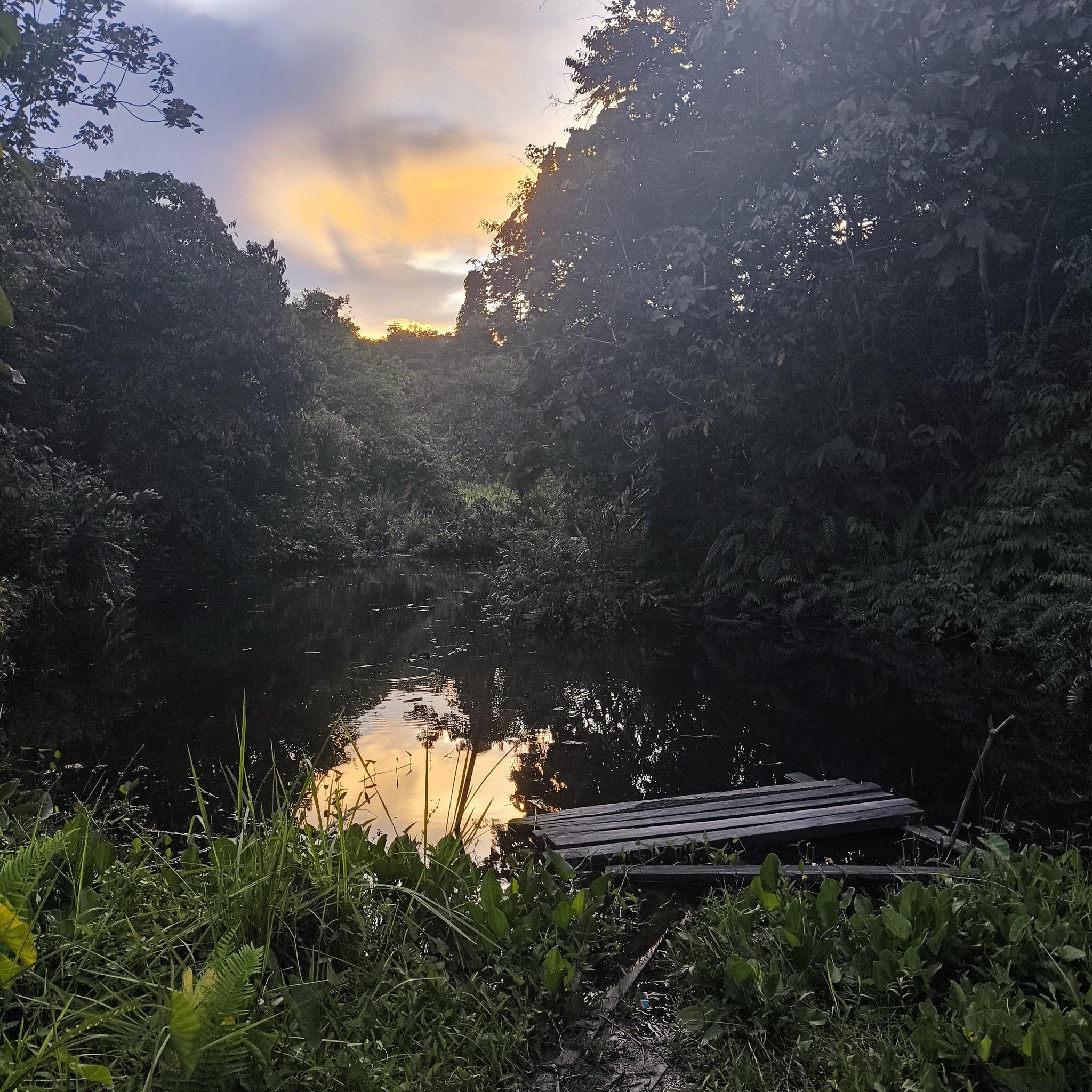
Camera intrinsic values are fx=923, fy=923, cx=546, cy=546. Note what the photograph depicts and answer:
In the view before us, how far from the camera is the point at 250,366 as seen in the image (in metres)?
23.8

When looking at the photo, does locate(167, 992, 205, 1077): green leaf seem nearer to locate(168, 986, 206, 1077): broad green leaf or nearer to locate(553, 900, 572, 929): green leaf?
locate(168, 986, 206, 1077): broad green leaf

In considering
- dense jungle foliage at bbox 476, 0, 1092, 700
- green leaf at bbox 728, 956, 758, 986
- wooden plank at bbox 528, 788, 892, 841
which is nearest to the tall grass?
green leaf at bbox 728, 956, 758, 986

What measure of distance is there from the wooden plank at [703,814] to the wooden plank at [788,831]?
0.42ft

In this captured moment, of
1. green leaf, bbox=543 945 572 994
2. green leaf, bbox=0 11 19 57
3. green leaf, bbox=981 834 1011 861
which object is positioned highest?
green leaf, bbox=0 11 19 57

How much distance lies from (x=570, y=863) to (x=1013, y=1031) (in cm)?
228

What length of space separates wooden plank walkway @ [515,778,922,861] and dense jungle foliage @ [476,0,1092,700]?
4.01 meters

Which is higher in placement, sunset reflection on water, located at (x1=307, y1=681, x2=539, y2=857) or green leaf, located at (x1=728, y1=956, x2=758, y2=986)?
green leaf, located at (x1=728, y1=956, x2=758, y2=986)

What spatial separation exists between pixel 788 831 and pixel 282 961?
2.71 m

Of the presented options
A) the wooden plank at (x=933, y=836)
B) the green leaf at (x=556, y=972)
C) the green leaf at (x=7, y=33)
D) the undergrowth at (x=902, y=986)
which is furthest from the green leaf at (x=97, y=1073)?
the wooden plank at (x=933, y=836)

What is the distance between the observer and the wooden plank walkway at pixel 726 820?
4441 mm

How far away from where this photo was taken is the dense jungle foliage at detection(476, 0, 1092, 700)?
9.88m

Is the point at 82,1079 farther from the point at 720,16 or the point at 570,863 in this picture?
the point at 720,16

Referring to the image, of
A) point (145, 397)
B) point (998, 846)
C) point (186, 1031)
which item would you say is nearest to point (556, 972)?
point (186, 1031)

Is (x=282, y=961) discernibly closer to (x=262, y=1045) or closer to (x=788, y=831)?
(x=262, y=1045)
